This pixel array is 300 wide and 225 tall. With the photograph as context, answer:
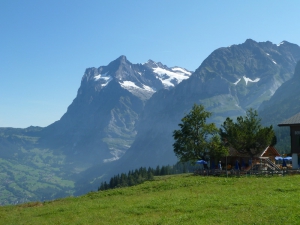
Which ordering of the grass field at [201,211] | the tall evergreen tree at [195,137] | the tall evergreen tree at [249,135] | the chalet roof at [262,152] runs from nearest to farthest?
the grass field at [201,211] < the tall evergreen tree at [249,135] < the tall evergreen tree at [195,137] < the chalet roof at [262,152]

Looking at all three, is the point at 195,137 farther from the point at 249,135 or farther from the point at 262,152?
the point at 262,152

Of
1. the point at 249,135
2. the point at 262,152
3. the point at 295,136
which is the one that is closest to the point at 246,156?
the point at 262,152

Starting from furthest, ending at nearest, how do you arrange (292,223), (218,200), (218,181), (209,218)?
(218,181) → (218,200) → (209,218) → (292,223)

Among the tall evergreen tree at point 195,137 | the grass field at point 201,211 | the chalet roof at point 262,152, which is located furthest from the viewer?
the chalet roof at point 262,152

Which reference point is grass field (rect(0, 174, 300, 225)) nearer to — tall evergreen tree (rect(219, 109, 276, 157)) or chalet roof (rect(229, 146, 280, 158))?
tall evergreen tree (rect(219, 109, 276, 157))

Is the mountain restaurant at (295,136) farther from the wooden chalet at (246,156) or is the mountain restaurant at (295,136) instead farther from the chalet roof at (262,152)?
the chalet roof at (262,152)

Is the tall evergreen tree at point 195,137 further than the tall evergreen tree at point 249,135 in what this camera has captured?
Yes

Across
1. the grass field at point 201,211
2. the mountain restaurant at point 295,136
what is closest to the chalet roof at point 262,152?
the mountain restaurant at point 295,136

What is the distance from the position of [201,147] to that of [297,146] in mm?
19246

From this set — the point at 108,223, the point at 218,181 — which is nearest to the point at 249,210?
the point at 108,223

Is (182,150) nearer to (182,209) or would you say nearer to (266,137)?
(266,137)

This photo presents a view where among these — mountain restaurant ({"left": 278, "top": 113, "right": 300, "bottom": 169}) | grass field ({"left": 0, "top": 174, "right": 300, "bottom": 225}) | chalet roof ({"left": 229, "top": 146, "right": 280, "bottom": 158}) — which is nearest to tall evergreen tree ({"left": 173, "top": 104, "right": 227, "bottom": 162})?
chalet roof ({"left": 229, "top": 146, "right": 280, "bottom": 158})

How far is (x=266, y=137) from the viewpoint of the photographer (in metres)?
69.2

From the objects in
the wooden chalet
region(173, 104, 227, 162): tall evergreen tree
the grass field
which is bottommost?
the grass field
